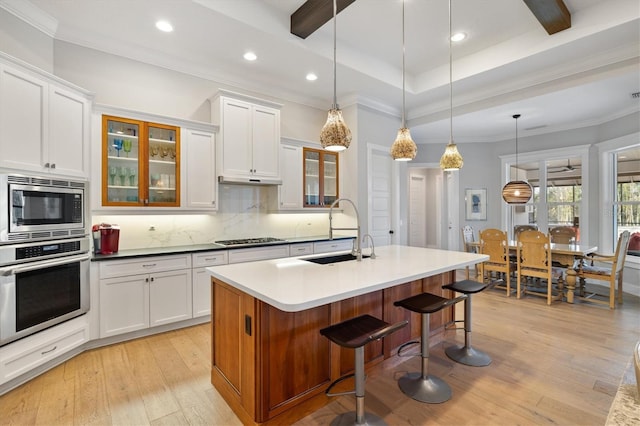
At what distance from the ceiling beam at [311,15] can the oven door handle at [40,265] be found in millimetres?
3047

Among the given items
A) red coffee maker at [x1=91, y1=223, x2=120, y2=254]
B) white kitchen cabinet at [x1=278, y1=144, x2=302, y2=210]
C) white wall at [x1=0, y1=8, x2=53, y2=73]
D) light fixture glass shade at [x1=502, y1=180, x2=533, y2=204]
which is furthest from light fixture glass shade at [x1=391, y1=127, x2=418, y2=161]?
white wall at [x1=0, y1=8, x2=53, y2=73]

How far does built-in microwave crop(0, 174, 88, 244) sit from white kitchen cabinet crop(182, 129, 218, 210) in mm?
1031

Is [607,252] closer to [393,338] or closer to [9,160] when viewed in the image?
[393,338]

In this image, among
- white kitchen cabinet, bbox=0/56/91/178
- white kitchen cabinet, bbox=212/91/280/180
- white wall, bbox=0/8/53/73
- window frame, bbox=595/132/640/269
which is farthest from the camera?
window frame, bbox=595/132/640/269

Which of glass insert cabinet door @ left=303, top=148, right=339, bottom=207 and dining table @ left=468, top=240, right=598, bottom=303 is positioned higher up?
glass insert cabinet door @ left=303, top=148, right=339, bottom=207

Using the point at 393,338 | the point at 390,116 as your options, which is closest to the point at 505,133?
the point at 390,116

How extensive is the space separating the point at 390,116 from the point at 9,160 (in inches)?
192

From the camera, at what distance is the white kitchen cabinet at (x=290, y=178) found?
444 centimetres

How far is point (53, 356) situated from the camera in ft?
8.26

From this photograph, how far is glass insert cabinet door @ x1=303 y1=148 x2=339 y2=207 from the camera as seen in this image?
4.72 m

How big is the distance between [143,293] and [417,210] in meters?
7.12

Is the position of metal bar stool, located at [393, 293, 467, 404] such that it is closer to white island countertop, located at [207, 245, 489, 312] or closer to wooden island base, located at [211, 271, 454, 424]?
white island countertop, located at [207, 245, 489, 312]

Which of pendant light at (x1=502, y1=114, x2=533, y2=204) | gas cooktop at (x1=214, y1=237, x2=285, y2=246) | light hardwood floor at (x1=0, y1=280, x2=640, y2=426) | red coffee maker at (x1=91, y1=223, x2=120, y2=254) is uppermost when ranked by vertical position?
pendant light at (x1=502, y1=114, x2=533, y2=204)

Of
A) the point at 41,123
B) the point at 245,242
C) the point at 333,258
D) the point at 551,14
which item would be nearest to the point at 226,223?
the point at 245,242
